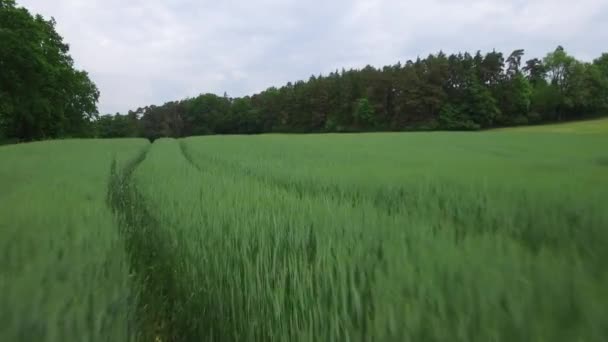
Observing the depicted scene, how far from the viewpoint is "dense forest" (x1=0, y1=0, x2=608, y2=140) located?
2239 centimetres

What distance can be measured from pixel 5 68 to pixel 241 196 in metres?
26.7

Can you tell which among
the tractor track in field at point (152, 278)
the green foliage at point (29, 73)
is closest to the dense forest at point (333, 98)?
the green foliage at point (29, 73)

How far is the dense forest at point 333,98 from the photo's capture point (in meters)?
22.4

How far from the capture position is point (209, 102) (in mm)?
78750

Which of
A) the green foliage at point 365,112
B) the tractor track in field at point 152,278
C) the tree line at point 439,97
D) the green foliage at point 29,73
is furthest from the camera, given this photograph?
the green foliage at point 365,112

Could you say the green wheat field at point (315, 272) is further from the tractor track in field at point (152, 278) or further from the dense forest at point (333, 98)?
the dense forest at point (333, 98)

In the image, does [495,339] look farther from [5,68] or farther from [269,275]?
[5,68]

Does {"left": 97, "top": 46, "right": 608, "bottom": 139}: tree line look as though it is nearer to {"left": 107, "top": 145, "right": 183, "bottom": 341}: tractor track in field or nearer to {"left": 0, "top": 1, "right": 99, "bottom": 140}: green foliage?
{"left": 0, "top": 1, "right": 99, "bottom": 140}: green foliage

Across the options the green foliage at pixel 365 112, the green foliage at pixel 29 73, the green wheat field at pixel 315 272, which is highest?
the green foliage at pixel 29 73

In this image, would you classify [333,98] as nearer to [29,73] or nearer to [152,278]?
[29,73]

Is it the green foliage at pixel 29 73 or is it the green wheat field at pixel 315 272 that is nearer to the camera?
the green wheat field at pixel 315 272

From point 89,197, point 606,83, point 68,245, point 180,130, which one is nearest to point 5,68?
point 89,197

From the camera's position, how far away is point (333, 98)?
2451 inches

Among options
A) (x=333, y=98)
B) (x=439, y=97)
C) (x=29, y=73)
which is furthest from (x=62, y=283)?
(x=333, y=98)
